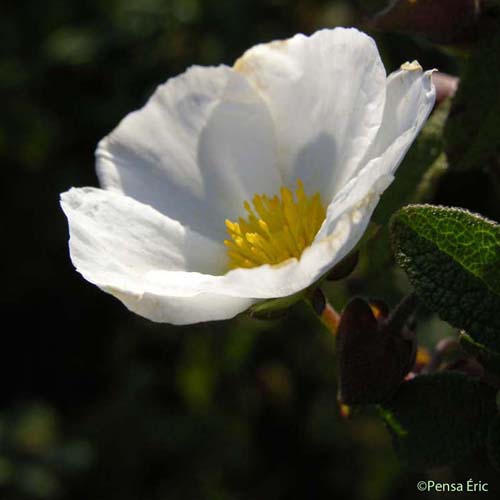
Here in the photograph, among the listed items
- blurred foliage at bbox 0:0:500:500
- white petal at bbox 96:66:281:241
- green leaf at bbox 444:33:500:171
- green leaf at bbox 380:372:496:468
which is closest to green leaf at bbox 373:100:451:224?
green leaf at bbox 444:33:500:171

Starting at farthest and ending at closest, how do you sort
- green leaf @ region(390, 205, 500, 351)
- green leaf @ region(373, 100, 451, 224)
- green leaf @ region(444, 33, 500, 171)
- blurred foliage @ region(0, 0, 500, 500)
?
blurred foliage @ region(0, 0, 500, 500) → green leaf @ region(373, 100, 451, 224) → green leaf @ region(444, 33, 500, 171) → green leaf @ region(390, 205, 500, 351)

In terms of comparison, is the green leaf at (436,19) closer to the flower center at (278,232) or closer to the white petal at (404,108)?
the white petal at (404,108)

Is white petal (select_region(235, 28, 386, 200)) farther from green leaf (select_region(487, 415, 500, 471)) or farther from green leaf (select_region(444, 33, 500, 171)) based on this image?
green leaf (select_region(487, 415, 500, 471))

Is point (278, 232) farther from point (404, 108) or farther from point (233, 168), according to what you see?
point (404, 108)

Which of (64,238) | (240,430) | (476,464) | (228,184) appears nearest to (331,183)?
(228,184)

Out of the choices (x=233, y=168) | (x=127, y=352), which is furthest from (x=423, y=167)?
(x=127, y=352)

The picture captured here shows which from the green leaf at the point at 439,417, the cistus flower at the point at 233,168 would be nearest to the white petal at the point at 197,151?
the cistus flower at the point at 233,168

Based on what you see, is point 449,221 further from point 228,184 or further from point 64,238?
point 64,238
